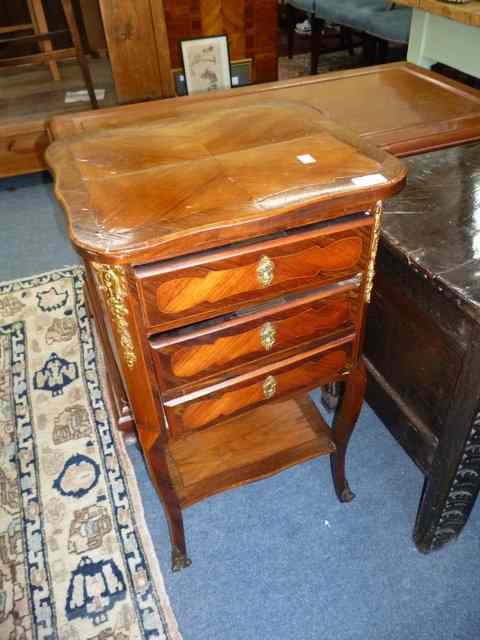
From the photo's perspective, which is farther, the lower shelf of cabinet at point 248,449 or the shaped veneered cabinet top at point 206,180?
the lower shelf of cabinet at point 248,449

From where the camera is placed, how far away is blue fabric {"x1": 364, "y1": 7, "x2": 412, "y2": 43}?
3.39 metres

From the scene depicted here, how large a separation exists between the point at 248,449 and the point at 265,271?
63 centimetres

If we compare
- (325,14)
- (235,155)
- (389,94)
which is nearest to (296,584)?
(235,155)

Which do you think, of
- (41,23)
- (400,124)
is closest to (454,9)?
(400,124)

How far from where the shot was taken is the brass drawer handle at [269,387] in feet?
3.30

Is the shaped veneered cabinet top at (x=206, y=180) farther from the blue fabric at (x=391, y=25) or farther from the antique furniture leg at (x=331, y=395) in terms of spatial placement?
the blue fabric at (x=391, y=25)

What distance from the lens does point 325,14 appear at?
4047mm

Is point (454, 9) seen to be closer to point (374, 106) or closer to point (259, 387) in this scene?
point (374, 106)

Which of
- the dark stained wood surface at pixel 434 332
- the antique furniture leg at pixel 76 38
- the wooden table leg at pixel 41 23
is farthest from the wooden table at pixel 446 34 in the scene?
the wooden table leg at pixel 41 23

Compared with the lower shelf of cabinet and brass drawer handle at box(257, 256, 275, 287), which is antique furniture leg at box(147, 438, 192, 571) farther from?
brass drawer handle at box(257, 256, 275, 287)

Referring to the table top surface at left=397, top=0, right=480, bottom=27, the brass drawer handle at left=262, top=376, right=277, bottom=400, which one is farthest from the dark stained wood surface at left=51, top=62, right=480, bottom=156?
the brass drawer handle at left=262, top=376, right=277, bottom=400

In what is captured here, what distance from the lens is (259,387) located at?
1.00 m

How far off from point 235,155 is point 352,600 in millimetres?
1049

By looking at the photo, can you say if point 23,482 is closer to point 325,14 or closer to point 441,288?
point 441,288
